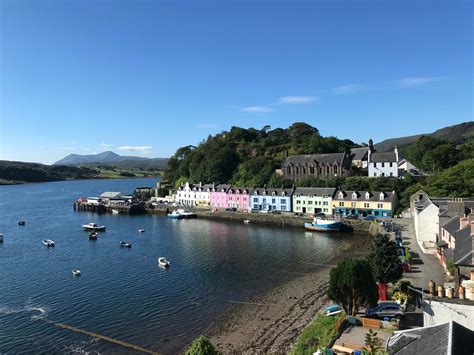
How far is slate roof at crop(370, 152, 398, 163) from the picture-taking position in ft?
252

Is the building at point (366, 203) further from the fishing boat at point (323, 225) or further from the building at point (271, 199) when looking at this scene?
the building at point (271, 199)

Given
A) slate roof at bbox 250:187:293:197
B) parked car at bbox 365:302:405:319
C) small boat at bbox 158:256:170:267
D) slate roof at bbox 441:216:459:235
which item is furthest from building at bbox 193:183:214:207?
parked car at bbox 365:302:405:319

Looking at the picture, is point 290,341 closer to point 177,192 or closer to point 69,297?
point 69,297

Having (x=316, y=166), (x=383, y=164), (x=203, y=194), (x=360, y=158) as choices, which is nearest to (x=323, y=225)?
(x=383, y=164)

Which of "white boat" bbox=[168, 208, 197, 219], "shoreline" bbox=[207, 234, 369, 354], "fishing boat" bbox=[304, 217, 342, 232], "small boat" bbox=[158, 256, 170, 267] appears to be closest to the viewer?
"shoreline" bbox=[207, 234, 369, 354]

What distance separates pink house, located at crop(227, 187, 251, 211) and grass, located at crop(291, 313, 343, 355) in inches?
2248

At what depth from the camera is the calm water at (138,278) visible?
2609cm

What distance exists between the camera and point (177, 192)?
99688 millimetres

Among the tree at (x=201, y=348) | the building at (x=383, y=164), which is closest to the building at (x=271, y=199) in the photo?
the building at (x=383, y=164)

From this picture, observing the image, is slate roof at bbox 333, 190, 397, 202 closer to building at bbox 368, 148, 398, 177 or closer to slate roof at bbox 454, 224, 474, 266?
building at bbox 368, 148, 398, 177

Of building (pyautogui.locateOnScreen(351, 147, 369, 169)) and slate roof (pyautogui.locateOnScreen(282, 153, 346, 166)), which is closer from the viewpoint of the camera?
slate roof (pyautogui.locateOnScreen(282, 153, 346, 166))

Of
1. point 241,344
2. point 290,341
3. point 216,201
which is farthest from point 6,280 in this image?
point 216,201

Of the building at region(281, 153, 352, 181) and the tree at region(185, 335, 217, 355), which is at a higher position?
the building at region(281, 153, 352, 181)

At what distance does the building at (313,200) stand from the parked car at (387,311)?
4625 centimetres
